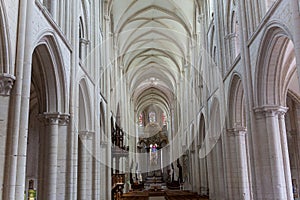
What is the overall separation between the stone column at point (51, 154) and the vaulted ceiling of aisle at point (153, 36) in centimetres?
1279

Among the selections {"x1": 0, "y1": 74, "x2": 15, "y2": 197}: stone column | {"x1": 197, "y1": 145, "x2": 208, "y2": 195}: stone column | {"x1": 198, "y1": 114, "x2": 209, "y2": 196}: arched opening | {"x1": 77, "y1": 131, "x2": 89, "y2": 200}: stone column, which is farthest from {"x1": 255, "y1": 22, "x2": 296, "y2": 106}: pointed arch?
{"x1": 197, "y1": 145, "x2": 208, "y2": 195}: stone column

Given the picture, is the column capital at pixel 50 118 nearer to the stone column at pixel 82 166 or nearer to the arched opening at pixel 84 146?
the arched opening at pixel 84 146

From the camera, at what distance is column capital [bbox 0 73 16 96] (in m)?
7.33

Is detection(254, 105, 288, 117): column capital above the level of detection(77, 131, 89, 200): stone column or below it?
above

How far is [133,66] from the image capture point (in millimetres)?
36031

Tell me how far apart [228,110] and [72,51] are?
7474 mm

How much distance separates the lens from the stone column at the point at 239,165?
1571cm

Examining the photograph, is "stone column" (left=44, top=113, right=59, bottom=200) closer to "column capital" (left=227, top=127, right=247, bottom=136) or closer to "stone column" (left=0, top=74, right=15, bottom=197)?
"stone column" (left=0, top=74, right=15, bottom=197)

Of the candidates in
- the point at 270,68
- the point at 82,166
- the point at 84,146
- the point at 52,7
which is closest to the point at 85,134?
the point at 84,146

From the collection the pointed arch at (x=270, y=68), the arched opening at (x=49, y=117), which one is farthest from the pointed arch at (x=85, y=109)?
the pointed arch at (x=270, y=68)

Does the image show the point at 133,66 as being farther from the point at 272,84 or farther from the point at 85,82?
the point at 272,84

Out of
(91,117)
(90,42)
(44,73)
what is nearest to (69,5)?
(44,73)

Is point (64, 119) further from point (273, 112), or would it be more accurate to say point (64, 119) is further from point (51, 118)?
point (273, 112)

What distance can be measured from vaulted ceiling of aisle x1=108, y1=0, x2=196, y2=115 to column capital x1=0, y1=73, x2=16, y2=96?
15.7m
